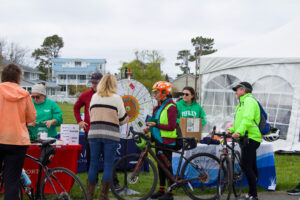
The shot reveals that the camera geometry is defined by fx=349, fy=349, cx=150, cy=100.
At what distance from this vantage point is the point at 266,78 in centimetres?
1135

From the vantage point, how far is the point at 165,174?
18.1 feet

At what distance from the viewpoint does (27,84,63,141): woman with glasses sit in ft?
19.4

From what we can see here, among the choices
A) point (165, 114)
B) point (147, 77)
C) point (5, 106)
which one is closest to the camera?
point (5, 106)

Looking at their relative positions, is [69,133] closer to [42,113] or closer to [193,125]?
[42,113]

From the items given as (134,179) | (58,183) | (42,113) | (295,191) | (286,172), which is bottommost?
(286,172)

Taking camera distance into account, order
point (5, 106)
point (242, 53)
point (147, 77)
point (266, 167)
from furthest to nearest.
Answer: point (147, 77) < point (242, 53) < point (266, 167) < point (5, 106)

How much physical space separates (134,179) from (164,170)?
49cm

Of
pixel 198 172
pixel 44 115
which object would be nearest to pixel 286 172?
pixel 198 172

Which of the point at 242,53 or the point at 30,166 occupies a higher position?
the point at 242,53

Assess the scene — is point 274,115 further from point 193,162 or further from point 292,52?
point 193,162

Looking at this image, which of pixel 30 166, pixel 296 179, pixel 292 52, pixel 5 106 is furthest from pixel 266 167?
pixel 292 52

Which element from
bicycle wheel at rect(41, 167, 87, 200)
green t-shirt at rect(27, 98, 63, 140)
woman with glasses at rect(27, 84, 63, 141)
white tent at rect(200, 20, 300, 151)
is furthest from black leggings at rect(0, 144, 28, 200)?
white tent at rect(200, 20, 300, 151)

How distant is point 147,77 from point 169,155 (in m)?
53.1

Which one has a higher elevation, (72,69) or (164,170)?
(164,170)
